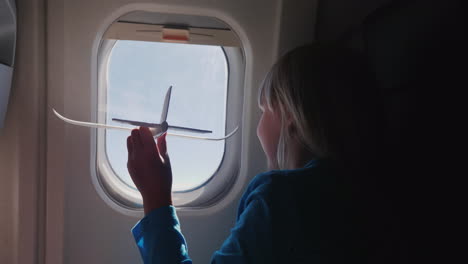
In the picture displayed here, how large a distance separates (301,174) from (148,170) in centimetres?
33

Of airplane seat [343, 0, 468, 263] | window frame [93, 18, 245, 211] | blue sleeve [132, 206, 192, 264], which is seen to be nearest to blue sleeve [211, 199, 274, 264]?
blue sleeve [132, 206, 192, 264]

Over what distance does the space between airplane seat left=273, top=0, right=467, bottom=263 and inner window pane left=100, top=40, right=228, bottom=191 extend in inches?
20.2

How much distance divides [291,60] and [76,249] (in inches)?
29.3

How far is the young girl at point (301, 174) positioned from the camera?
545mm

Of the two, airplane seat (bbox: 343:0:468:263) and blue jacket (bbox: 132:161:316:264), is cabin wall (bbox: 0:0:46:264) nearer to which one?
blue jacket (bbox: 132:161:316:264)

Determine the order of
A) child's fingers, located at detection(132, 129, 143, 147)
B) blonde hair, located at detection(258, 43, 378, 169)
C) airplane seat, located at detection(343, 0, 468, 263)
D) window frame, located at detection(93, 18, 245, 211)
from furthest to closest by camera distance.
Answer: window frame, located at detection(93, 18, 245, 211) → child's fingers, located at detection(132, 129, 143, 147) → blonde hair, located at detection(258, 43, 378, 169) → airplane seat, located at detection(343, 0, 468, 263)

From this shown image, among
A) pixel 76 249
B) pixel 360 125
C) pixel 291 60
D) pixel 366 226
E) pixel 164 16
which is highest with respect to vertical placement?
pixel 164 16

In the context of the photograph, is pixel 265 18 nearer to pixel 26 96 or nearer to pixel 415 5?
pixel 415 5

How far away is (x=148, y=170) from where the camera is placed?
0.73 metres

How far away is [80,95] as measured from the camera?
2.89ft

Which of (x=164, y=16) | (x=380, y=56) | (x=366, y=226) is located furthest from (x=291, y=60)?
(x=164, y=16)

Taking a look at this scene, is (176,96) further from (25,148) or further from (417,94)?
(417,94)

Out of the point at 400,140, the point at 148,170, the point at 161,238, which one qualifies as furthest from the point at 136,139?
the point at 400,140

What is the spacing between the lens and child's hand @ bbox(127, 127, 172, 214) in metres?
0.72
